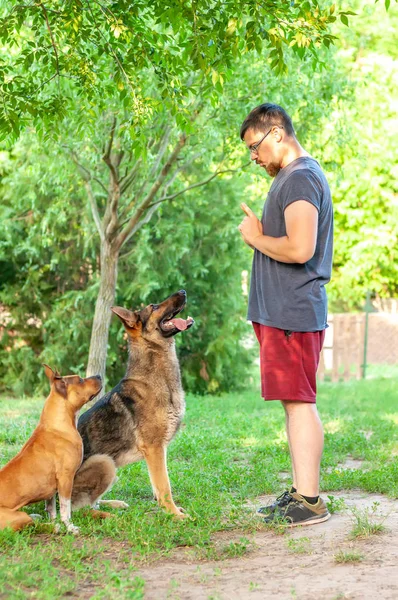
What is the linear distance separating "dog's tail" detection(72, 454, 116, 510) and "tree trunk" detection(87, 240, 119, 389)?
6747mm

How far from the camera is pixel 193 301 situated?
16.3m

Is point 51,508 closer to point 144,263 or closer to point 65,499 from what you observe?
point 65,499

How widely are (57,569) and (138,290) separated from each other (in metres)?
11.1

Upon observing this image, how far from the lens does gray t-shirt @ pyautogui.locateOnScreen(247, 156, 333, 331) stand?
17.4ft

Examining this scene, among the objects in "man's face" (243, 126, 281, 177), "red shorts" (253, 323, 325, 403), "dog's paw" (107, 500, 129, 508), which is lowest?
"dog's paw" (107, 500, 129, 508)

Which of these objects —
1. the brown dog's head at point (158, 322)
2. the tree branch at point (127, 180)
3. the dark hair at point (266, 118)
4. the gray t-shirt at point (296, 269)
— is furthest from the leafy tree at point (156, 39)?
the tree branch at point (127, 180)

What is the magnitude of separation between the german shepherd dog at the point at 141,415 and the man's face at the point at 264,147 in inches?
49.7

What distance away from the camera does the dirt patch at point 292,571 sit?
4.14 meters

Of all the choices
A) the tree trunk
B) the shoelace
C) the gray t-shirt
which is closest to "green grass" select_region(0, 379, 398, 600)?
the shoelace

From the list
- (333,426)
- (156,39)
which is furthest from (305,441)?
(333,426)

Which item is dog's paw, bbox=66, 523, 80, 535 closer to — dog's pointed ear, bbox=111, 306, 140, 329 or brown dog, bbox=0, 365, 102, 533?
brown dog, bbox=0, 365, 102, 533

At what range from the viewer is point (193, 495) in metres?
6.54

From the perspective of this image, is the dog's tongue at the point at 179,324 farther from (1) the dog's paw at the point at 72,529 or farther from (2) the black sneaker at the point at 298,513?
(1) the dog's paw at the point at 72,529

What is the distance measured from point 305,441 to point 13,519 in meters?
1.98
